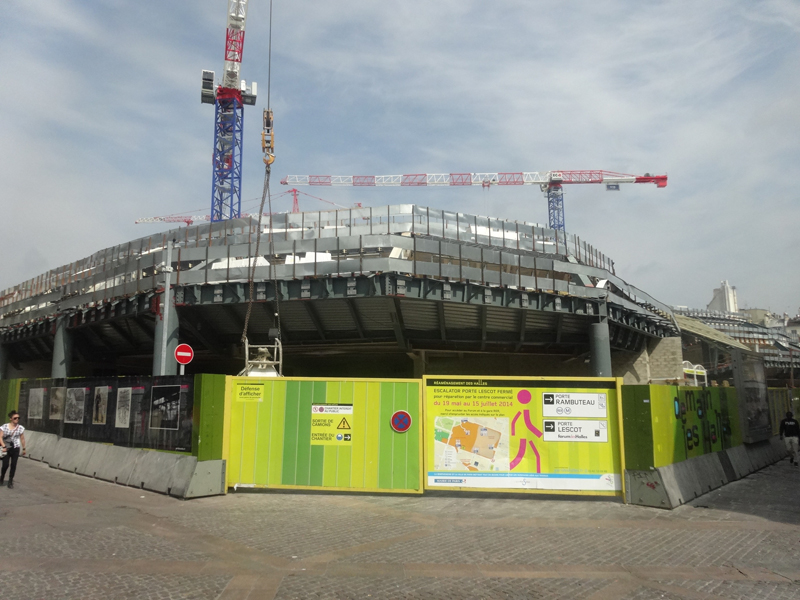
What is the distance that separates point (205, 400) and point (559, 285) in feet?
54.3

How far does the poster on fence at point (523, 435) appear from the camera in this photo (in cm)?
1161

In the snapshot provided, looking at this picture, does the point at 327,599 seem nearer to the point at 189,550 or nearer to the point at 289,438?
the point at 189,550

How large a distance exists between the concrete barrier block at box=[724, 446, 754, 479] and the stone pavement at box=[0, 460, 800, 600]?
3.60m

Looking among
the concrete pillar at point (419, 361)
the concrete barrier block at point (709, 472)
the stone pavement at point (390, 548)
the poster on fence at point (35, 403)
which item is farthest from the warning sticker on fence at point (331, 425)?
the concrete pillar at point (419, 361)

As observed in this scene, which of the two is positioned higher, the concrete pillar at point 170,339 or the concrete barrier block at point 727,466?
the concrete pillar at point 170,339

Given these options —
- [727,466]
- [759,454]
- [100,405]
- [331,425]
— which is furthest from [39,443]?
[759,454]

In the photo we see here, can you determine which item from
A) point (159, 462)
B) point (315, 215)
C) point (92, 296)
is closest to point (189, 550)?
point (159, 462)

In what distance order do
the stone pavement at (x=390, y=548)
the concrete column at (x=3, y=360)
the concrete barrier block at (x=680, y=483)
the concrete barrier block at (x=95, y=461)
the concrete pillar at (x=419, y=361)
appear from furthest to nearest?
the concrete column at (x=3, y=360) → the concrete pillar at (x=419, y=361) → the concrete barrier block at (x=95, y=461) → the concrete barrier block at (x=680, y=483) → the stone pavement at (x=390, y=548)

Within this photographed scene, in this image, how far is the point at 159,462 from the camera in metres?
12.8

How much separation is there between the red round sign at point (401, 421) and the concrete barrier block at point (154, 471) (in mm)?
4681

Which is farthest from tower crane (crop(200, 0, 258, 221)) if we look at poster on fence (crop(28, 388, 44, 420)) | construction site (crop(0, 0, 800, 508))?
poster on fence (crop(28, 388, 44, 420))

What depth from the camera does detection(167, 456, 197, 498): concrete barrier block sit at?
11.7 meters

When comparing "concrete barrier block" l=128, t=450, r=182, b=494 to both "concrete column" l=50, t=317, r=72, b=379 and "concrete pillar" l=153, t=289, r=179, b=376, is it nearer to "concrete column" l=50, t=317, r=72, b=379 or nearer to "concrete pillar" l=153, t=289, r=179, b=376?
"concrete pillar" l=153, t=289, r=179, b=376

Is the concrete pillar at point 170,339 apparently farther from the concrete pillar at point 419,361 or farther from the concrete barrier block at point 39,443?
the concrete pillar at point 419,361
